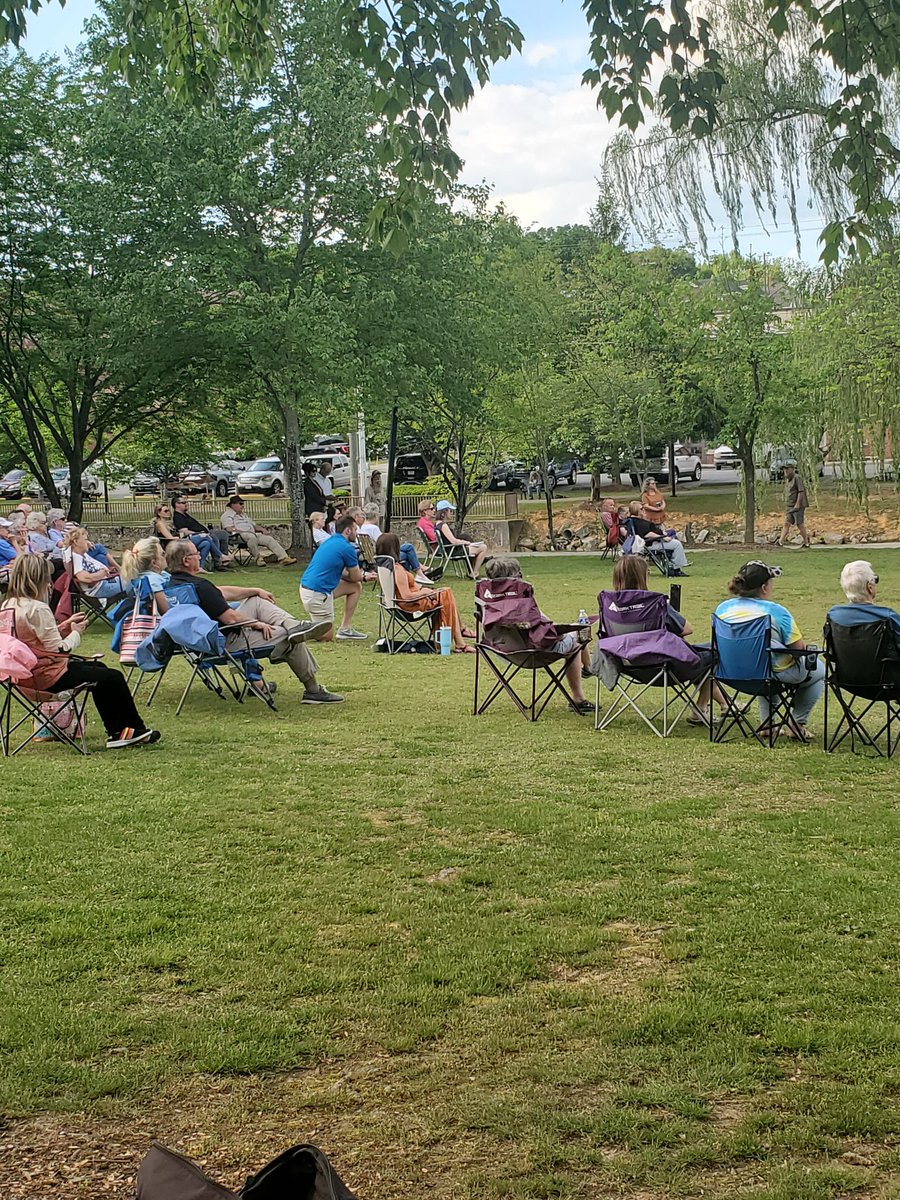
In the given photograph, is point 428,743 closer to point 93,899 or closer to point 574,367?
point 93,899

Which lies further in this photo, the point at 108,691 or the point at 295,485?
the point at 295,485

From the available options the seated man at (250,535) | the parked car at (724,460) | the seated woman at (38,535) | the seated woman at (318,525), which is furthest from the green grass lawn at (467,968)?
the parked car at (724,460)

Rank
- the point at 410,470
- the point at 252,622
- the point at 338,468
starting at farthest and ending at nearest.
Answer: the point at 338,468 < the point at 410,470 < the point at 252,622

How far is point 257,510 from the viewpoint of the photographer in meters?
28.8

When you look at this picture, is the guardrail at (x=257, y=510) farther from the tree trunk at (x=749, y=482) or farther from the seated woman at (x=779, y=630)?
the seated woman at (x=779, y=630)

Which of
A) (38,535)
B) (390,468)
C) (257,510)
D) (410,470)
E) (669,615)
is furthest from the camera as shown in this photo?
(410,470)

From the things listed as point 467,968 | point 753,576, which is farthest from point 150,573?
point 467,968

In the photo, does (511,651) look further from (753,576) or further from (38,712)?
(38,712)

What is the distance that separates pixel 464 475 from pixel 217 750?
2176 centimetres

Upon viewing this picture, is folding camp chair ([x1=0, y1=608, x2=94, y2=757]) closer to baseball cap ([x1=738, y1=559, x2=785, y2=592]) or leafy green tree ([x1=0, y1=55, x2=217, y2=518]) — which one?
baseball cap ([x1=738, y1=559, x2=785, y2=592])

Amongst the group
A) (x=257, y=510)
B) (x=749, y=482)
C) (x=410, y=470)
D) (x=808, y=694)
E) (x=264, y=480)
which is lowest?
(x=808, y=694)

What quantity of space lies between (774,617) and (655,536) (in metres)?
12.9

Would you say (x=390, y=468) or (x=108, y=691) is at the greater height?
(x=390, y=468)

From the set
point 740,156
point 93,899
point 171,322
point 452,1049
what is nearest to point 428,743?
point 93,899
